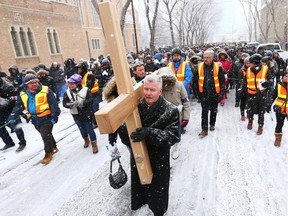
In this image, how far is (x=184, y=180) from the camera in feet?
12.4

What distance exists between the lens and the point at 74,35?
2673 cm

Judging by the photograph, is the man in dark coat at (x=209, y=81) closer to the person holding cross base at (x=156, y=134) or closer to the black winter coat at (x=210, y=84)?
the black winter coat at (x=210, y=84)

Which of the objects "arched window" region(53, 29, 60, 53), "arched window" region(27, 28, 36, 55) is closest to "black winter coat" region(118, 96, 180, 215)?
"arched window" region(27, 28, 36, 55)

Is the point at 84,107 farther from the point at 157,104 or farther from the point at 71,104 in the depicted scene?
the point at 157,104

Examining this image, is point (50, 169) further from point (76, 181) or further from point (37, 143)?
point (37, 143)

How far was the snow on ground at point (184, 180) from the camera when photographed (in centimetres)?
320

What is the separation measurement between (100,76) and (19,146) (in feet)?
11.4

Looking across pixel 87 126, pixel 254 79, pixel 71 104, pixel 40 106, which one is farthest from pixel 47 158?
pixel 254 79

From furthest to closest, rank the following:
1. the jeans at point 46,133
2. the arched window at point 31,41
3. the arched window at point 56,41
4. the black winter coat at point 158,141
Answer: the arched window at point 56,41, the arched window at point 31,41, the jeans at point 46,133, the black winter coat at point 158,141

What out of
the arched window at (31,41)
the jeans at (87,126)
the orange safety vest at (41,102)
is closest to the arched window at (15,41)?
the arched window at (31,41)

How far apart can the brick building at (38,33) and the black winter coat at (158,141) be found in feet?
47.3

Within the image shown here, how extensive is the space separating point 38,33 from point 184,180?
21980 millimetres

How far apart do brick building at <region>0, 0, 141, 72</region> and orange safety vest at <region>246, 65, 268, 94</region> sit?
479 inches

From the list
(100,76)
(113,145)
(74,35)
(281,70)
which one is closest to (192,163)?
(113,145)
